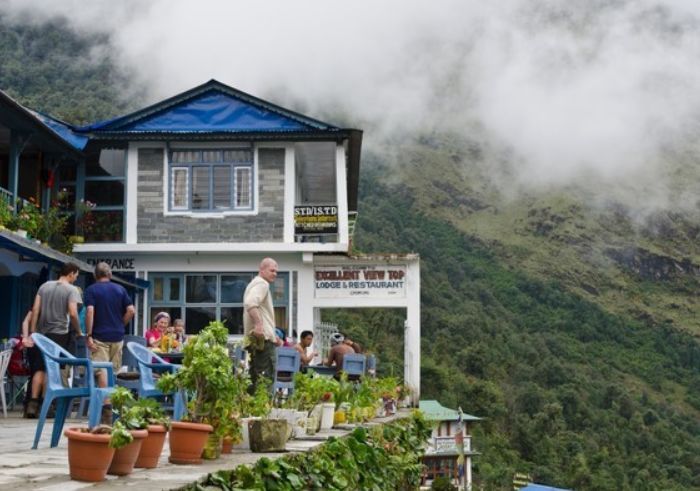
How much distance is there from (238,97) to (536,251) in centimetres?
9152

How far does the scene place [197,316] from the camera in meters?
18.7

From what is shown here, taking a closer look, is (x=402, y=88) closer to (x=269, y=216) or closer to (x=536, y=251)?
(x=536, y=251)

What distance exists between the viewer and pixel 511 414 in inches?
2470

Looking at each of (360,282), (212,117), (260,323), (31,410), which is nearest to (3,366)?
(31,410)

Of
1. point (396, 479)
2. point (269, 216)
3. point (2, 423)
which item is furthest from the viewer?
point (269, 216)

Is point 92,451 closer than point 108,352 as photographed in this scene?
Yes

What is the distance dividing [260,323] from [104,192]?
11.7 meters

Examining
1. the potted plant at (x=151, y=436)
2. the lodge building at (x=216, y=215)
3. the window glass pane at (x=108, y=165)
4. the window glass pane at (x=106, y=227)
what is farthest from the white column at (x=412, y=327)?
the potted plant at (x=151, y=436)

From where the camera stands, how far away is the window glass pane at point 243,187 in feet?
61.6

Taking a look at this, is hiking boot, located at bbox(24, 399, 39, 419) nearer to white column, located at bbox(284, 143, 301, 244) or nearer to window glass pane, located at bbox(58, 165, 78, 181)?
white column, located at bbox(284, 143, 301, 244)

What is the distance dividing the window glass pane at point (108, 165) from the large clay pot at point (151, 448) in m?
14.9

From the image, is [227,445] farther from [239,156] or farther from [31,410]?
[239,156]

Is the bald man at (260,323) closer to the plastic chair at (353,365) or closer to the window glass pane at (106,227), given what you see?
the plastic chair at (353,365)

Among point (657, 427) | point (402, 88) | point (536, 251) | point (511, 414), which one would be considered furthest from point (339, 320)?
point (402, 88)
